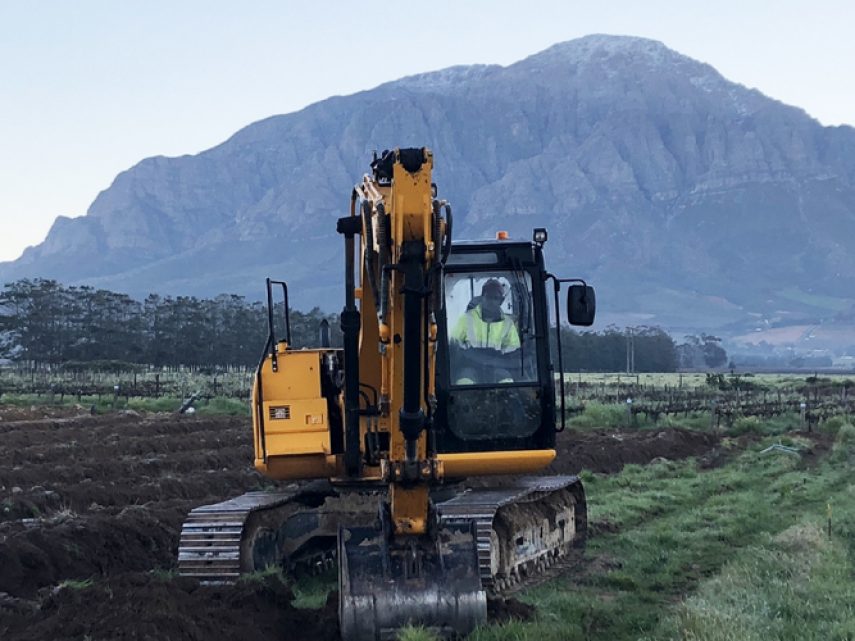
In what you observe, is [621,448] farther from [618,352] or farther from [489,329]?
[618,352]

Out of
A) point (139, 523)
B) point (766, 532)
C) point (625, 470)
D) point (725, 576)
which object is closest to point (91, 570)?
point (139, 523)

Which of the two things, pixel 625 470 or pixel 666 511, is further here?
pixel 625 470

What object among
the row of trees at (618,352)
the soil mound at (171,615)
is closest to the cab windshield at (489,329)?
the soil mound at (171,615)

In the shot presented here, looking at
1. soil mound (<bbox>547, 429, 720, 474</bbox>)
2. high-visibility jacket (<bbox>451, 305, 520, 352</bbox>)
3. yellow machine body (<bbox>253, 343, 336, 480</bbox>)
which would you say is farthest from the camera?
soil mound (<bbox>547, 429, 720, 474</bbox>)

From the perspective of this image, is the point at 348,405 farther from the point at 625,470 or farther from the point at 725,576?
the point at 625,470

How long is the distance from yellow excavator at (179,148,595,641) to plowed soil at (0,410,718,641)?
2.82 feet

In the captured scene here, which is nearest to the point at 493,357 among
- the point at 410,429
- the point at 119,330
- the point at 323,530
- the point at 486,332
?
the point at 486,332

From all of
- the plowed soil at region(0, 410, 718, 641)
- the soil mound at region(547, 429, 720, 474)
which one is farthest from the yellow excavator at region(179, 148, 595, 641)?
the soil mound at region(547, 429, 720, 474)

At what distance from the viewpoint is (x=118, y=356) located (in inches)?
3957

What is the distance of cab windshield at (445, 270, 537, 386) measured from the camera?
1244cm

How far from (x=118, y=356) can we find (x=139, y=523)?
86.7 meters

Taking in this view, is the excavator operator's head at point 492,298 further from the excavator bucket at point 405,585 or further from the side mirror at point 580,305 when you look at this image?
Result: the excavator bucket at point 405,585

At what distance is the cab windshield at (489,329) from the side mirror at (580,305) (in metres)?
1.05

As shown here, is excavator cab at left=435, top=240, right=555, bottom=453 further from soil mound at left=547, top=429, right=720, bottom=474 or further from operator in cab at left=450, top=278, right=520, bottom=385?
soil mound at left=547, top=429, right=720, bottom=474
